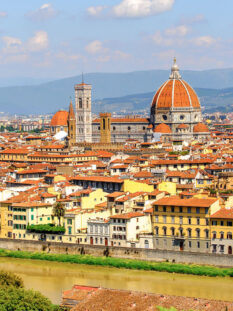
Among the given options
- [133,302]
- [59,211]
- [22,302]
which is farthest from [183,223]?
[22,302]

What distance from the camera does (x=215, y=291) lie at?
36.7 metres

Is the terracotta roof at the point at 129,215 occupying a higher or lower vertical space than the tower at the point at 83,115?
lower

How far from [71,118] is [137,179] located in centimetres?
5474

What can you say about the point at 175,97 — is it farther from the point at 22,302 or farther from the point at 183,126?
the point at 22,302

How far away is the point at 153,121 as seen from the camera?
115062mm

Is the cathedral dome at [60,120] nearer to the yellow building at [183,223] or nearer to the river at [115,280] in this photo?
the river at [115,280]

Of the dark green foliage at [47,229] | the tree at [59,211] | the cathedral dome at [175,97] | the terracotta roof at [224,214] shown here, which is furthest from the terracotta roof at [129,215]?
the cathedral dome at [175,97]

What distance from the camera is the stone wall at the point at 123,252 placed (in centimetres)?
4069

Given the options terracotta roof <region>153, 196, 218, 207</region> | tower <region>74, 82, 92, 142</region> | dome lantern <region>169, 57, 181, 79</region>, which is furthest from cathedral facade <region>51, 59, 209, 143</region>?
terracotta roof <region>153, 196, 218, 207</region>

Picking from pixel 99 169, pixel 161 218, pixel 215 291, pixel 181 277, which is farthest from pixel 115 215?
pixel 99 169

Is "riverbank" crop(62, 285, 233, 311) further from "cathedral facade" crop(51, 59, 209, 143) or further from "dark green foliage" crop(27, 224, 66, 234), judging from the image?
"cathedral facade" crop(51, 59, 209, 143)

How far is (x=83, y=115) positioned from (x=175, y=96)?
1317 centimetres

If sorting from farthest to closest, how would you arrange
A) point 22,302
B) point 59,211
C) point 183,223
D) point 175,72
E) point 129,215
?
point 175,72
point 59,211
point 129,215
point 183,223
point 22,302

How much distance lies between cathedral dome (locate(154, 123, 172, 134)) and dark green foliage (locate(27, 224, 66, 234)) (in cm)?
6122
